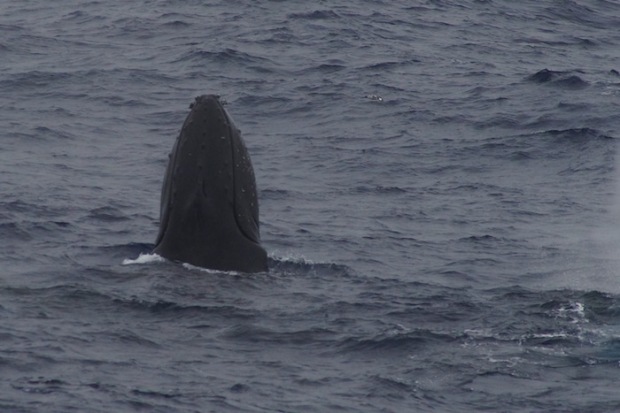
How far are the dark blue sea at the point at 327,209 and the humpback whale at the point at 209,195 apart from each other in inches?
15.6

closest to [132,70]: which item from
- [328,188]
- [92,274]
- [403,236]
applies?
[328,188]

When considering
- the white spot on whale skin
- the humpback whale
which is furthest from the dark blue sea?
A: the humpback whale

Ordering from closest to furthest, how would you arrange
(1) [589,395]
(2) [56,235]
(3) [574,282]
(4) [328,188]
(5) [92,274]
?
1. (1) [589,395]
2. (5) [92,274]
3. (3) [574,282]
4. (2) [56,235]
5. (4) [328,188]

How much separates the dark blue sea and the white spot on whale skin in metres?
0.14

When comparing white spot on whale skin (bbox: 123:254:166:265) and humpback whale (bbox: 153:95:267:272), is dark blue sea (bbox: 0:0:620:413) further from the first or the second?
humpback whale (bbox: 153:95:267:272)

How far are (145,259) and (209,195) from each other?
2.23 metres

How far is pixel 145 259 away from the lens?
22.6 metres

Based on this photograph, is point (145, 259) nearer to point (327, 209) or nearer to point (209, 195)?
point (209, 195)

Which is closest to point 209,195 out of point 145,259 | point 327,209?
point 145,259

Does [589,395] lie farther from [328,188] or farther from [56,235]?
[328,188]

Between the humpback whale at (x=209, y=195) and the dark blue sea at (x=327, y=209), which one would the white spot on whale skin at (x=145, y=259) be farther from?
the humpback whale at (x=209, y=195)

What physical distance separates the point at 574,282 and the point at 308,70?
22.0 meters

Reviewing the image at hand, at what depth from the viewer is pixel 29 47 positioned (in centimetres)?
4850

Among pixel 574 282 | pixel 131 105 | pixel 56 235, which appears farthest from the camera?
pixel 131 105
